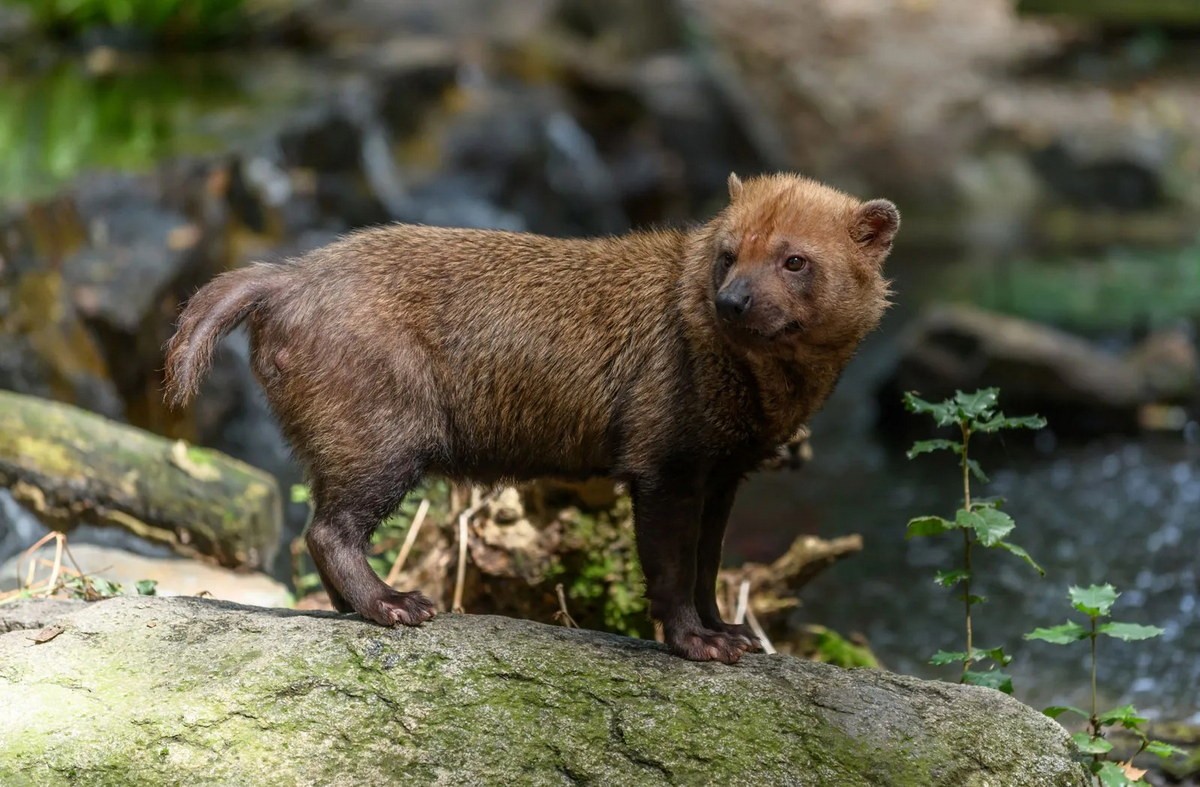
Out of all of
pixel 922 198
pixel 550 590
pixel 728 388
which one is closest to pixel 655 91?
pixel 922 198

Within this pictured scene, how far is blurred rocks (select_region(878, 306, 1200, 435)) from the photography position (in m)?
11.9

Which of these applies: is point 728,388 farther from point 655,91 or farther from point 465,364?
point 655,91

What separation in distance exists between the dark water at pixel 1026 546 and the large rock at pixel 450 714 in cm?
323

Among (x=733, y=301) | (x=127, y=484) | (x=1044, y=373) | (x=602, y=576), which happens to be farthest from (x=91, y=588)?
(x=1044, y=373)

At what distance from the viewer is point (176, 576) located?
21.8 ft

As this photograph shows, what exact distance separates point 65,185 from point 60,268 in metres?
0.96

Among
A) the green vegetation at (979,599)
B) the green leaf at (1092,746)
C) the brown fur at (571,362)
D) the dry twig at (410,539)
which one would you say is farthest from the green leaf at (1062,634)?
the dry twig at (410,539)

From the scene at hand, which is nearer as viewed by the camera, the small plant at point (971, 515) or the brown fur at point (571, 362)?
the brown fur at point (571, 362)

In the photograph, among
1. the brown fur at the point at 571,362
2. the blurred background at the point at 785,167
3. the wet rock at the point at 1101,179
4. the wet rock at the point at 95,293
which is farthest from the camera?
the wet rock at the point at 1101,179

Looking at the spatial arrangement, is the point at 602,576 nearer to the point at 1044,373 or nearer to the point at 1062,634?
the point at 1062,634

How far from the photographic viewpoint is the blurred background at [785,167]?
9414 millimetres

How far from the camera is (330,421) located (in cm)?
475

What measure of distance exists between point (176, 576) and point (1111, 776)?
4.49 m

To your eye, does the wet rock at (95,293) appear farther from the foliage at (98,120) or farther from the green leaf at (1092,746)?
the green leaf at (1092,746)
